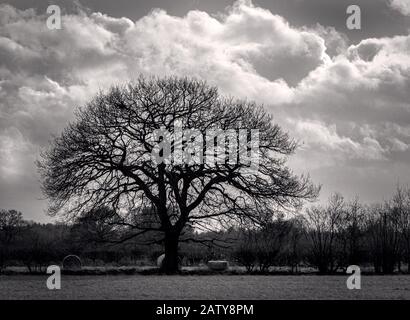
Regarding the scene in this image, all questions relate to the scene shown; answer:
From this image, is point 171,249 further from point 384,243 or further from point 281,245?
point 384,243

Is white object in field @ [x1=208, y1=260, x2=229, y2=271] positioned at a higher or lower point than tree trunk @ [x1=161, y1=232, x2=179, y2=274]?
lower

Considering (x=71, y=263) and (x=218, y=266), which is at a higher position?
(x=71, y=263)

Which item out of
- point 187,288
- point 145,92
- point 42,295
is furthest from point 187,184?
point 42,295

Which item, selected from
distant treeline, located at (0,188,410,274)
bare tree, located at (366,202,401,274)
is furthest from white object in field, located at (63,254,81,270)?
bare tree, located at (366,202,401,274)

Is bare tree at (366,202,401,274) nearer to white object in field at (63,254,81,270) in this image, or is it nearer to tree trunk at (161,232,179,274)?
tree trunk at (161,232,179,274)

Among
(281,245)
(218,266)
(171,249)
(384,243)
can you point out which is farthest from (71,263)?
(384,243)

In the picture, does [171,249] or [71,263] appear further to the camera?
[71,263]

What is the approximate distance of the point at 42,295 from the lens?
15570 millimetres

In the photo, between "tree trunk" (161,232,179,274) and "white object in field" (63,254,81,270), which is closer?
"tree trunk" (161,232,179,274)

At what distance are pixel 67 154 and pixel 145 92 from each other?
18.6 feet

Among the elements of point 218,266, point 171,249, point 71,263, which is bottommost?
point 218,266

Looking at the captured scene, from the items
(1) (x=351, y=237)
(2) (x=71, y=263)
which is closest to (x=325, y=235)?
(1) (x=351, y=237)
